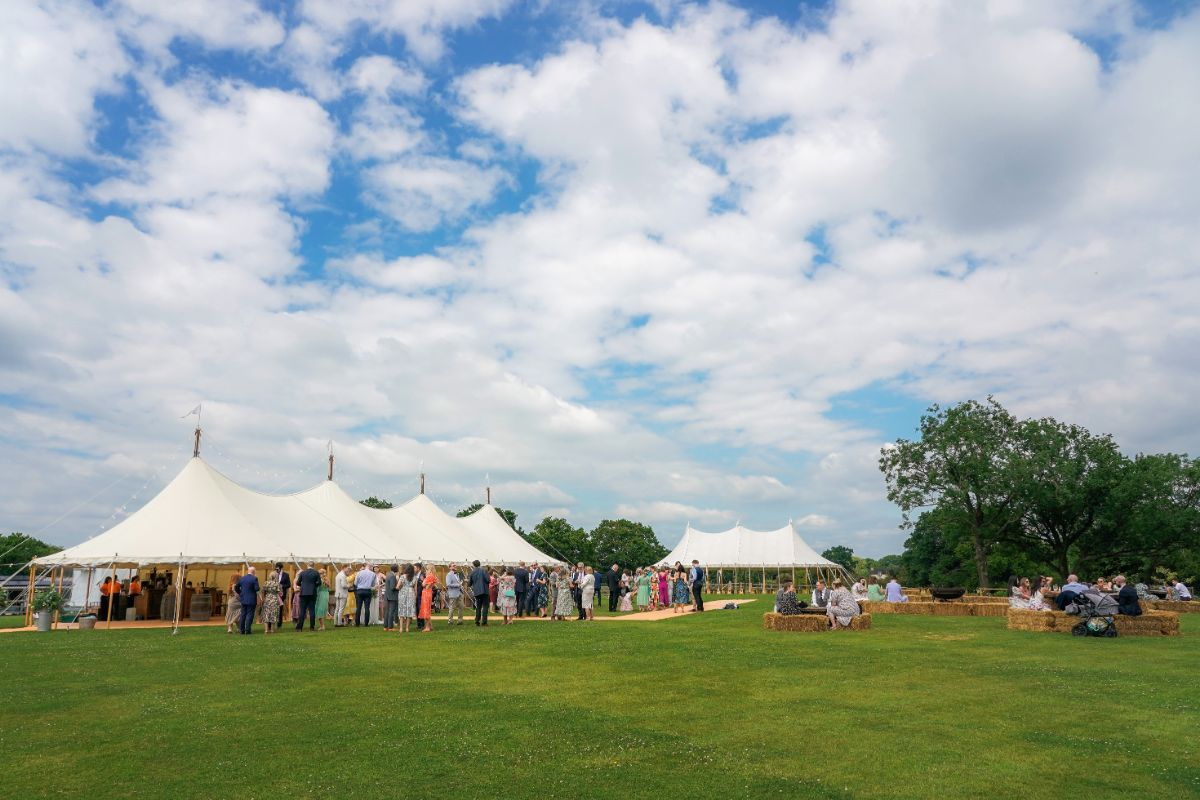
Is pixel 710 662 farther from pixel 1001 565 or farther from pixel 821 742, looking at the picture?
pixel 1001 565

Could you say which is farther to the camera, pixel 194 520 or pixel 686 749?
pixel 194 520

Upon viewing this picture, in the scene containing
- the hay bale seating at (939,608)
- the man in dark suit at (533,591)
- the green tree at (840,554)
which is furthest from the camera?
the green tree at (840,554)

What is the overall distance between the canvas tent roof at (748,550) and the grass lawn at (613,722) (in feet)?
113

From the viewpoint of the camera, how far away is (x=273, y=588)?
17.1 meters

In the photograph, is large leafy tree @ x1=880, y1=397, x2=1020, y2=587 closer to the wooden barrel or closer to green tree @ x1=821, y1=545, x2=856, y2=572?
the wooden barrel

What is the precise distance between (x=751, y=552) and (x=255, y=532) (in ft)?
106

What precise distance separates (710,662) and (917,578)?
4756 centimetres

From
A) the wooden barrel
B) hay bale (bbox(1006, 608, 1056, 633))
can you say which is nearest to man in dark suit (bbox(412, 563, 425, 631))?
the wooden barrel

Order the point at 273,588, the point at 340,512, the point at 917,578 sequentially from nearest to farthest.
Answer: the point at 273,588, the point at 340,512, the point at 917,578

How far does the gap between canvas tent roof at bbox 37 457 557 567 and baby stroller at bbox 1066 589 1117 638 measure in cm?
1877

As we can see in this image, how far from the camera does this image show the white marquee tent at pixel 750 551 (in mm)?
46562

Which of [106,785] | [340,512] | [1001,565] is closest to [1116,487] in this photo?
[1001,565]

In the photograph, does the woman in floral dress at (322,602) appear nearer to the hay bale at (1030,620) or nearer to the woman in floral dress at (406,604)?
the woman in floral dress at (406,604)

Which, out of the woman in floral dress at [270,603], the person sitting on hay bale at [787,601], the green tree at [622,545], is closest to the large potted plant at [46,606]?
the woman in floral dress at [270,603]
